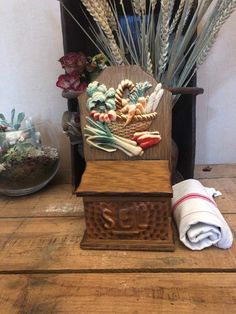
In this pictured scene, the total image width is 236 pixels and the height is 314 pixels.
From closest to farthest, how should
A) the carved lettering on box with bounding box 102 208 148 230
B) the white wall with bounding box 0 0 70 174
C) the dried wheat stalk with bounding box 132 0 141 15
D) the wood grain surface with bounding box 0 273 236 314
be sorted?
1. the wood grain surface with bounding box 0 273 236 314
2. the carved lettering on box with bounding box 102 208 148 230
3. the dried wheat stalk with bounding box 132 0 141 15
4. the white wall with bounding box 0 0 70 174

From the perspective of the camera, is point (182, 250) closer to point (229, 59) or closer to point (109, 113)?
point (109, 113)

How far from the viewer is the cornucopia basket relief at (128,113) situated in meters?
0.50

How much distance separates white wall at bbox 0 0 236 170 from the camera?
0.76 metres

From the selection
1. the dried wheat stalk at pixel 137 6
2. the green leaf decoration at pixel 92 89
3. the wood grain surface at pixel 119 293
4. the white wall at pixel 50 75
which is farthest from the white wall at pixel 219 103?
the wood grain surface at pixel 119 293

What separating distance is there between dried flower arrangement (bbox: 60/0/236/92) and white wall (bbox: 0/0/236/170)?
17cm

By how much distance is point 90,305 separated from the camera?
351 millimetres

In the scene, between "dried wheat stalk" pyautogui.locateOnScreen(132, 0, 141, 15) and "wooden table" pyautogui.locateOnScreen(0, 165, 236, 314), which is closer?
"wooden table" pyautogui.locateOnScreen(0, 165, 236, 314)

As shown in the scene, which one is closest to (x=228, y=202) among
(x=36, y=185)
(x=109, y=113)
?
(x=109, y=113)

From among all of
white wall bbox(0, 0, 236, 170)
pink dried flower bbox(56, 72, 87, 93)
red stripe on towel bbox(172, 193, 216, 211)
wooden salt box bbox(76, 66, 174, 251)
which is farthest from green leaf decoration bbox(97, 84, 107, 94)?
white wall bbox(0, 0, 236, 170)

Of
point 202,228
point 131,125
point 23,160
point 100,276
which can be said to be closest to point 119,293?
point 100,276

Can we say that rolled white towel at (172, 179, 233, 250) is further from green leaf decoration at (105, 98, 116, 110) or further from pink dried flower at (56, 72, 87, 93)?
pink dried flower at (56, 72, 87, 93)

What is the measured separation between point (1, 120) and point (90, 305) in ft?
1.59

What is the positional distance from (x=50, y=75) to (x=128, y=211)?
1.63 ft

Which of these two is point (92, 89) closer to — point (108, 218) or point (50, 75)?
point (108, 218)
